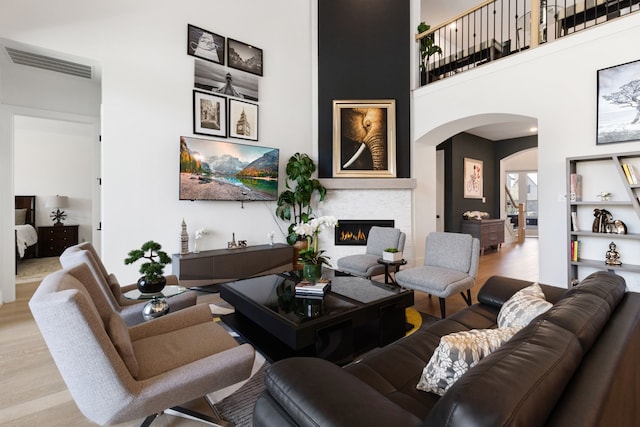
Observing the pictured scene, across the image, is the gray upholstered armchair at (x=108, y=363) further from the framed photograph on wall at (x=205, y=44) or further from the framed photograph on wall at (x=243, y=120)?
the framed photograph on wall at (x=205, y=44)

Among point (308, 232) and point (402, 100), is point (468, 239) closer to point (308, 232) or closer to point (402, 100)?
point (308, 232)

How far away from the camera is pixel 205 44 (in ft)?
14.7

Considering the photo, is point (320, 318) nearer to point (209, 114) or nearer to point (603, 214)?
point (603, 214)

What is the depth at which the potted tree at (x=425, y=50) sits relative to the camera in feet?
Answer: 16.8

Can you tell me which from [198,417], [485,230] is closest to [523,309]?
[198,417]

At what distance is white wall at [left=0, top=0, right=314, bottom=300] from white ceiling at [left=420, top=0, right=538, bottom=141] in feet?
12.1

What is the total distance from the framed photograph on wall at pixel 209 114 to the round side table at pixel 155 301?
294 cm

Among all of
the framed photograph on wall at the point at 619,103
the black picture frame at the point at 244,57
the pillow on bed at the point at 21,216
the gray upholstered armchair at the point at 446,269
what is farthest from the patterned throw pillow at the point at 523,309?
the pillow on bed at the point at 21,216

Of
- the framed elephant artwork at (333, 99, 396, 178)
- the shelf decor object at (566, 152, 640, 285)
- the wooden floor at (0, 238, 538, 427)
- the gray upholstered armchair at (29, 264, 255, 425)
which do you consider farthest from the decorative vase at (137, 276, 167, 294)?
the shelf decor object at (566, 152, 640, 285)

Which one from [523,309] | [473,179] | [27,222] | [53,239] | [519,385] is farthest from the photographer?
[473,179]

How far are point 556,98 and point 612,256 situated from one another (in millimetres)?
1930

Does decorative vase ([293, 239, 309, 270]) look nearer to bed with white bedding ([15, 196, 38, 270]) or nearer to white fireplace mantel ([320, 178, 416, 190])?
white fireplace mantel ([320, 178, 416, 190])

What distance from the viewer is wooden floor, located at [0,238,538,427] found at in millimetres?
1670

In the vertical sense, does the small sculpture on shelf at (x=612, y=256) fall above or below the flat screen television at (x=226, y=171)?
below
